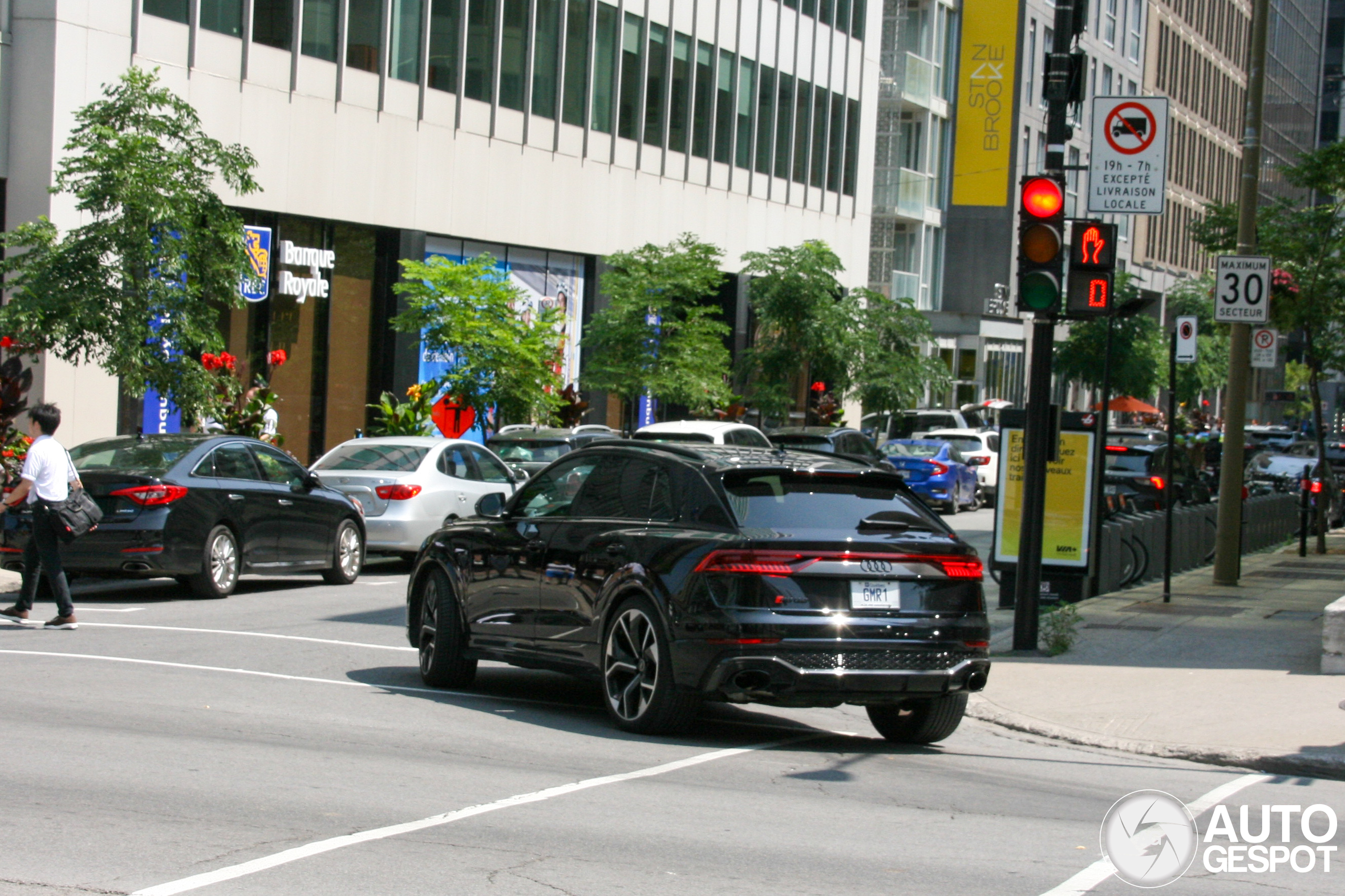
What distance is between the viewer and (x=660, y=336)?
32.1 meters

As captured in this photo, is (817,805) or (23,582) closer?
(817,805)

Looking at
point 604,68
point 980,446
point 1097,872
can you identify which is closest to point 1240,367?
point 1097,872

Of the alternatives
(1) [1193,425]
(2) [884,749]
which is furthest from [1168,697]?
(1) [1193,425]

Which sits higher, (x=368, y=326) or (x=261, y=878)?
(x=368, y=326)

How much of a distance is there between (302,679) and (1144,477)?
47.2ft

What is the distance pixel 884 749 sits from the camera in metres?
9.66

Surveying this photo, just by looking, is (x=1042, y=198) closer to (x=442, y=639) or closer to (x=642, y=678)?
(x=642, y=678)

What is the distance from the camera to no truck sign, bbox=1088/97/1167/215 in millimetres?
14578

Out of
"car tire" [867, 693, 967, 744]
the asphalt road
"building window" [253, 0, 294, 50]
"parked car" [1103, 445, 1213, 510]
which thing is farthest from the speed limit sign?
"building window" [253, 0, 294, 50]

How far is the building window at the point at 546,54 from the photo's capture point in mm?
34625

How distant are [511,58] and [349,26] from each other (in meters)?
4.85

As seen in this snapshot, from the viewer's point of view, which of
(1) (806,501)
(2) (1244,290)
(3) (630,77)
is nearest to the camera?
(1) (806,501)

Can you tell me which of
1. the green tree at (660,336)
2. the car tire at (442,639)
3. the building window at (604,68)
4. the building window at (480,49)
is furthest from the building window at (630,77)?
the car tire at (442,639)

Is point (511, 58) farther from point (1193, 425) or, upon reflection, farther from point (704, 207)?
point (1193, 425)
